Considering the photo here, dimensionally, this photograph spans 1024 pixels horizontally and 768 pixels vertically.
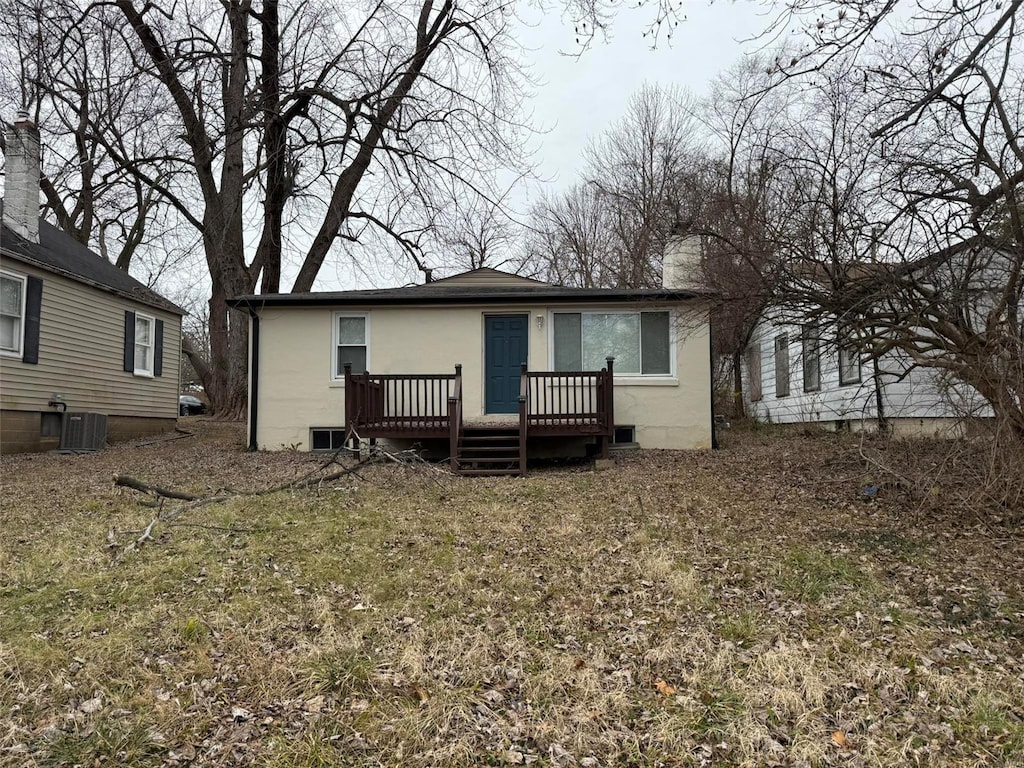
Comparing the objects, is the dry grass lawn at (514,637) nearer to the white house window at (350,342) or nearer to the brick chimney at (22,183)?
the white house window at (350,342)

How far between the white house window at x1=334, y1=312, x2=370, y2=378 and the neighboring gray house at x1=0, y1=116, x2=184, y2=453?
5.68 metres

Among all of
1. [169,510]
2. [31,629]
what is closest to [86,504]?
[169,510]

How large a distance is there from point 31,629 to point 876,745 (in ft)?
14.7

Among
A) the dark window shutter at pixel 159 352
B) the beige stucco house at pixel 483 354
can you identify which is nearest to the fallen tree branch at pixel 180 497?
the beige stucco house at pixel 483 354

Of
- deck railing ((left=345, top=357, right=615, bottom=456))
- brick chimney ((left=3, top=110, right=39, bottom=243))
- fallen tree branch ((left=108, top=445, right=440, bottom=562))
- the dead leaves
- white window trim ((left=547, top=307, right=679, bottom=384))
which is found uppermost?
brick chimney ((left=3, top=110, right=39, bottom=243))

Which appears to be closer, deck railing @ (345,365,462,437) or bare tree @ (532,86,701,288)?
deck railing @ (345,365,462,437)

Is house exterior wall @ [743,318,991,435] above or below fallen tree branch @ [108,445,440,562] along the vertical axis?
above

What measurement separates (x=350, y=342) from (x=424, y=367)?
1.44m

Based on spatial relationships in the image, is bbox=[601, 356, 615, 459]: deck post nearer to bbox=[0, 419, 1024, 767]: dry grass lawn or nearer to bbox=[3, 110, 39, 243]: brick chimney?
bbox=[0, 419, 1024, 767]: dry grass lawn

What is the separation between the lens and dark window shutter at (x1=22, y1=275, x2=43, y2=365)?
1228 cm

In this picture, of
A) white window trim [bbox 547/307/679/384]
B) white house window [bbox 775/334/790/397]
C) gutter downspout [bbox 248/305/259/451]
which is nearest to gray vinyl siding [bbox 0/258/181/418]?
gutter downspout [bbox 248/305/259/451]

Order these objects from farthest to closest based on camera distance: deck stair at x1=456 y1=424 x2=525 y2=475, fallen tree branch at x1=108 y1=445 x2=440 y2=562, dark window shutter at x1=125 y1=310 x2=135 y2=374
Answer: dark window shutter at x1=125 y1=310 x2=135 y2=374 → deck stair at x1=456 y1=424 x2=525 y2=475 → fallen tree branch at x1=108 y1=445 x2=440 y2=562

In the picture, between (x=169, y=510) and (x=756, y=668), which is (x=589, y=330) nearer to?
(x=169, y=510)

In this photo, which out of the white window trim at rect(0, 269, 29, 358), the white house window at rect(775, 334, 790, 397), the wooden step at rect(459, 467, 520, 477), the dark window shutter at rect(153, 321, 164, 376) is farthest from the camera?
the dark window shutter at rect(153, 321, 164, 376)
